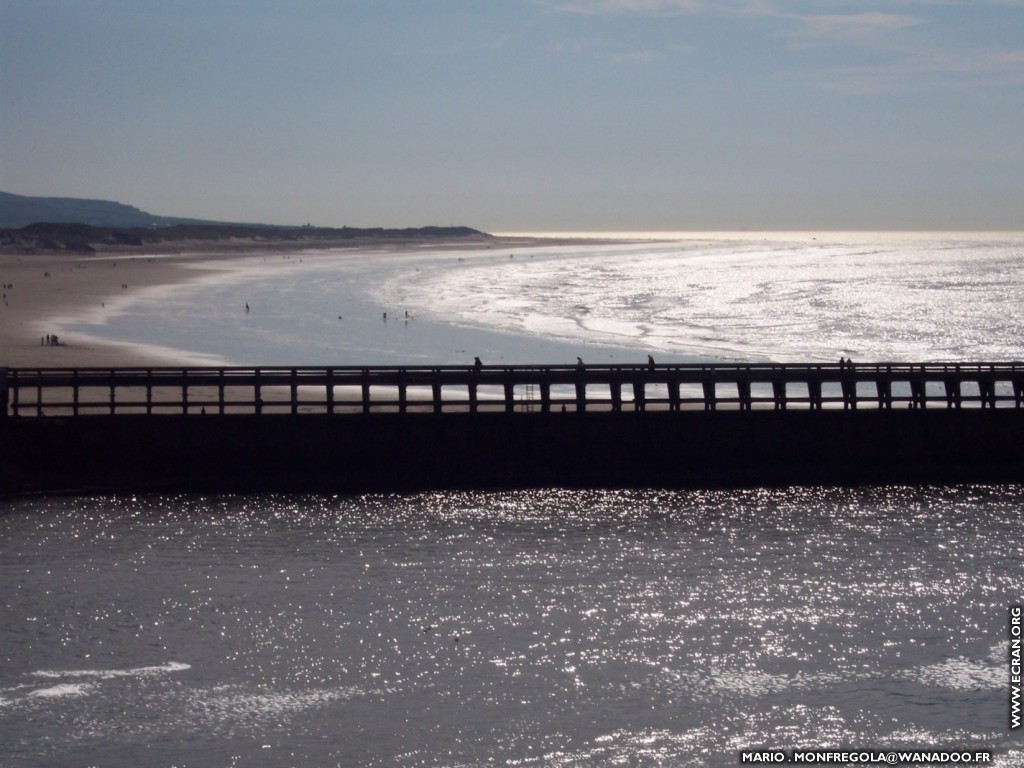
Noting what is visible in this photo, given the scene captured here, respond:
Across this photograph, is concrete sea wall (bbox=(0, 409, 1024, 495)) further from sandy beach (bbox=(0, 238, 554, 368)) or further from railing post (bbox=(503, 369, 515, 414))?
sandy beach (bbox=(0, 238, 554, 368))

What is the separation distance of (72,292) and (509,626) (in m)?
79.7

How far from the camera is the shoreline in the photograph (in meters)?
50.4

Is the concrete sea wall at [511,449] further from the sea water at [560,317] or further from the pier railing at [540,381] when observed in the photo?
the sea water at [560,317]

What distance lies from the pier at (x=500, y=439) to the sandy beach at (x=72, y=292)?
16089mm

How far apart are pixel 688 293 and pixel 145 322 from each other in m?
54.8

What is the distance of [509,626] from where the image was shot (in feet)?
67.7

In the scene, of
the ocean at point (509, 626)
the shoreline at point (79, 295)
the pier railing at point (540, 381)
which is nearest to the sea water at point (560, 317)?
the shoreline at point (79, 295)

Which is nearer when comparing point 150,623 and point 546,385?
point 150,623

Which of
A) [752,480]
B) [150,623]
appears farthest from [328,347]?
[150,623]

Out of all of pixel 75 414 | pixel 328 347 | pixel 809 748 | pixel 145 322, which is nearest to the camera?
pixel 809 748

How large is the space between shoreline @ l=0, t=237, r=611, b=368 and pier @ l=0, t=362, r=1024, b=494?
633 inches

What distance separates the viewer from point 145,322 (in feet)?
229

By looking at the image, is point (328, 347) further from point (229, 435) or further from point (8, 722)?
point (8, 722)

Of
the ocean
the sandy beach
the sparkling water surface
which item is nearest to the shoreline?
the sandy beach
